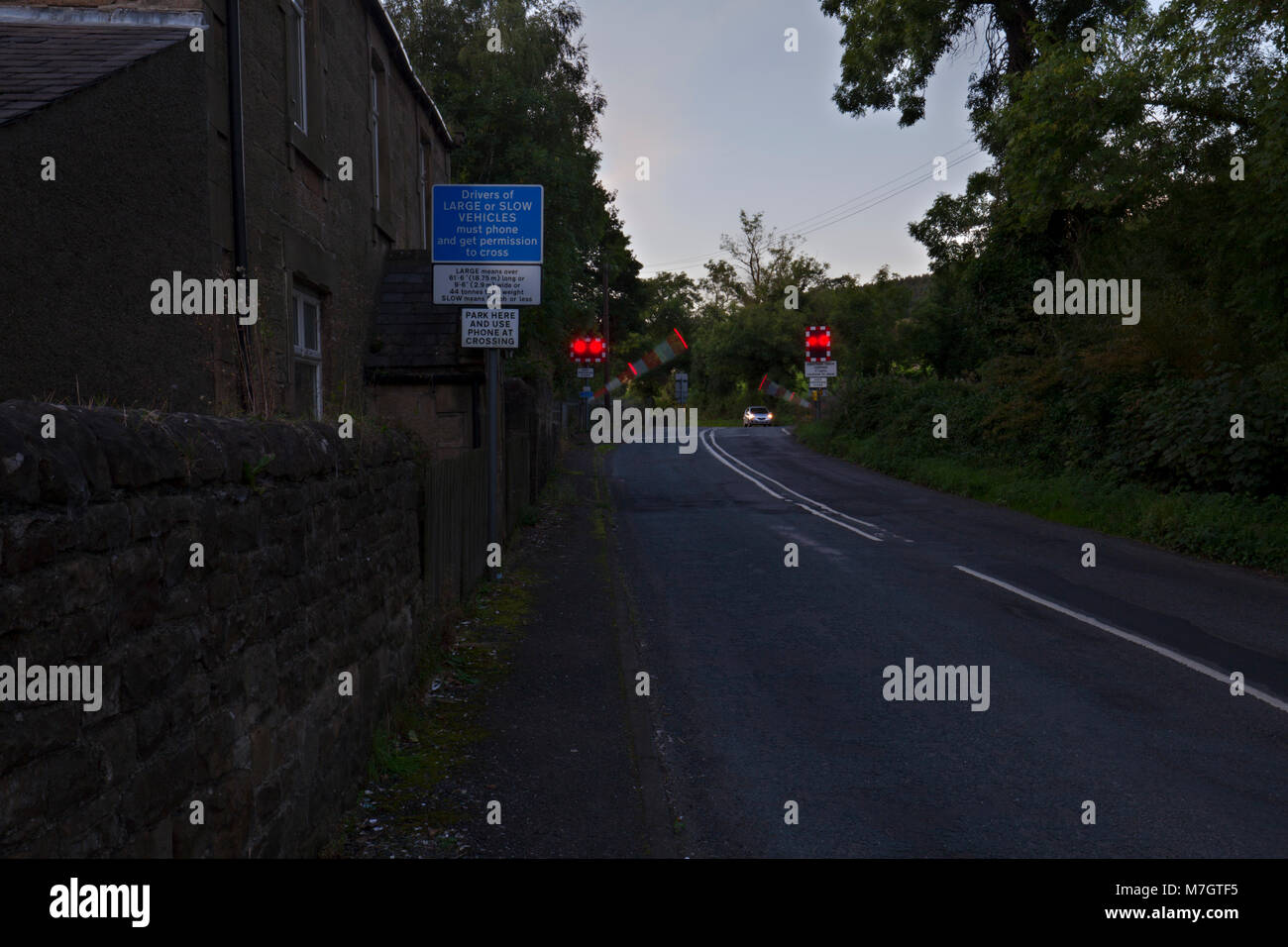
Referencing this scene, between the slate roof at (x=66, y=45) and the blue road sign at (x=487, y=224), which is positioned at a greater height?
the slate roof at (x=66, y=45)

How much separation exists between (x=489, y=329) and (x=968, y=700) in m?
6.73

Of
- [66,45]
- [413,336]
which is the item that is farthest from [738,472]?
[66,45]

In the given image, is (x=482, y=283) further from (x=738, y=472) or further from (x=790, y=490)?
(x=738, y=472)

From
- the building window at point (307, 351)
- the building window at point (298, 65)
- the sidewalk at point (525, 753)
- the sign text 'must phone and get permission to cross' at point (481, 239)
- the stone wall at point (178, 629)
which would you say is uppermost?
the building window at point (298, 65)

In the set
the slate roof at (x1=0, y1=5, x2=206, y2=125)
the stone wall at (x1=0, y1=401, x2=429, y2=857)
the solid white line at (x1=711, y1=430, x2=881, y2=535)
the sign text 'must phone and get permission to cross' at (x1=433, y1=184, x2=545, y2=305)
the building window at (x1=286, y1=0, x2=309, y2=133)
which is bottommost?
the solid white line at (x1=711, y1=430, x2=881, y2=535)

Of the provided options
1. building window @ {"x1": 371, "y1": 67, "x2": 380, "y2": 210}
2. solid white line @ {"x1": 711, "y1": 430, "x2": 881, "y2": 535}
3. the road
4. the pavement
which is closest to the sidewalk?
the pavement

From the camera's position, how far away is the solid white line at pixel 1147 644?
6998 mm

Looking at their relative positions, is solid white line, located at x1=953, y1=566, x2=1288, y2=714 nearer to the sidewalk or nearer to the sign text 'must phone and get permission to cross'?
the sidewalk

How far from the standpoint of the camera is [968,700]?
7.21m

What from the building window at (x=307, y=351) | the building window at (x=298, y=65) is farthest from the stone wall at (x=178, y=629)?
Answer: the building window at (x=298, y=65)

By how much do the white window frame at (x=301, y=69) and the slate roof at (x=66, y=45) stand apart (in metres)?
2.21

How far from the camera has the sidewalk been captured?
4.93 meters

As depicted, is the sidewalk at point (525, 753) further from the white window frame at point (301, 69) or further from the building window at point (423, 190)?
the building window at point (423, 190)

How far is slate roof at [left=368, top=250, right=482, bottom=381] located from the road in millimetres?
3765
